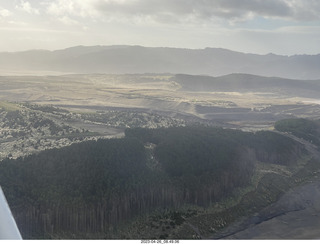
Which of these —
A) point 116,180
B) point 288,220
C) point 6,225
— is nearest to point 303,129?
point 288,220

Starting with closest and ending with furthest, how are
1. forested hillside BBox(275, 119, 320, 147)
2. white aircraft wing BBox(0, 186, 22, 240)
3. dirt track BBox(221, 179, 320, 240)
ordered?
white aircraft wing BBox(0, 186, 22, 240), dirt track BBox(221, 179, 320, 240), forested hillside BBox(275, 119, 320, 147)

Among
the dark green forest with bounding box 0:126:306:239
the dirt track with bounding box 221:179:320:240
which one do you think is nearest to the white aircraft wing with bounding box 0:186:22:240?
the dark green forest with bounding box 0:126:306:239

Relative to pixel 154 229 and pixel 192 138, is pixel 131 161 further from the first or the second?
pixel 192 138

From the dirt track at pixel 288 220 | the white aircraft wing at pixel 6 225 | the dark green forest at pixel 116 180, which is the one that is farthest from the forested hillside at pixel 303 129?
the white aircraft wing at pixel 6 225

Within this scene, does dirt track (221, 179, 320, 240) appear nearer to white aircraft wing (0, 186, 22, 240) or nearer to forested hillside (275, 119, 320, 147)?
forested hillside (275, 119, 320, 147)

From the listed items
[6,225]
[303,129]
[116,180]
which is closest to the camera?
[6,225]

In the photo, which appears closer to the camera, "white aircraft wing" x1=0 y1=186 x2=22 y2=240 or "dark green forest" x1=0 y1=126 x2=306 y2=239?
"white aircraft wing" x1=0 y1=186 x2=22 y2=240

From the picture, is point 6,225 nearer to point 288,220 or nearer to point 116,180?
point 116,180

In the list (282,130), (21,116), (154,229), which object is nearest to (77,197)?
(154,229)
